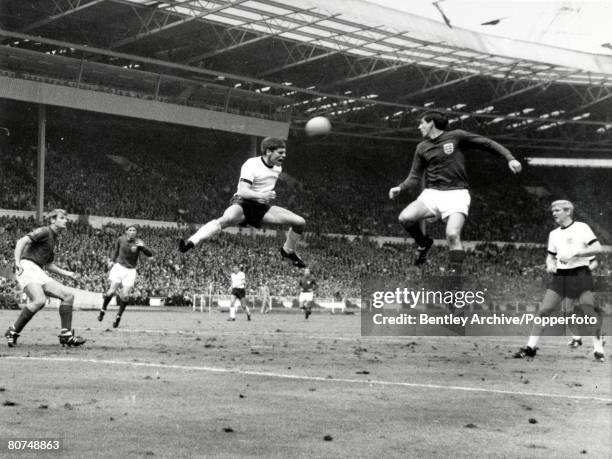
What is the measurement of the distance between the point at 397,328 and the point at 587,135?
163ft

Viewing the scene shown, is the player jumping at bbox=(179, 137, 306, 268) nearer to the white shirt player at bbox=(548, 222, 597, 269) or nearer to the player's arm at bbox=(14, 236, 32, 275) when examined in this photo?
the player's arm at bbox=(14, 236, 32, 275)

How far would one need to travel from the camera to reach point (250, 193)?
38.3 ft

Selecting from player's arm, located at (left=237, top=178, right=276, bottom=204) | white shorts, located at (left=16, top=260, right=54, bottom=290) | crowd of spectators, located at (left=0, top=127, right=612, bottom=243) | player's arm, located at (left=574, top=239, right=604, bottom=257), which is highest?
crowd of spectators, located at (left=0, top=127, right=612, bottom=243)

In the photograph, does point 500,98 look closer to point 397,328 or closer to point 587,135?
point 587,135

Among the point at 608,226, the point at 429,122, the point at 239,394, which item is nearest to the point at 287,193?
the point at 608,226

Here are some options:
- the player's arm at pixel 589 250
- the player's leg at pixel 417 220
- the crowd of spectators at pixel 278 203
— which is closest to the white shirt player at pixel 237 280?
the crowd of spectators at pixel 278 203

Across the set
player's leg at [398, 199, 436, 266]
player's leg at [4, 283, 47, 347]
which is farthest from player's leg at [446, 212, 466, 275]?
player's leg at [4, 283, 47, 347]

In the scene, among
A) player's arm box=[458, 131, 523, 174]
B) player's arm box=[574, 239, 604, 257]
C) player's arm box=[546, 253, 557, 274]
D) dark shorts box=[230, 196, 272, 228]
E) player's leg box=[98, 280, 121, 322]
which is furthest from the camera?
player's leg box=[98, 280, 121, 322]

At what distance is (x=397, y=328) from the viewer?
73.5ft

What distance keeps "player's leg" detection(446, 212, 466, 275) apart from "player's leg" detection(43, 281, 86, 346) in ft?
17.0

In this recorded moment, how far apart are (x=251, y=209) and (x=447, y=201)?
2580 millimetres

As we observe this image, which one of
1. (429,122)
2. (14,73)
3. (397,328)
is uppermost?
(14,73)

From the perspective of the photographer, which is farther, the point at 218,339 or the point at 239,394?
the point at 218,339

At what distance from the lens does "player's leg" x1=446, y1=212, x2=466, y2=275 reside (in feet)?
36.3
